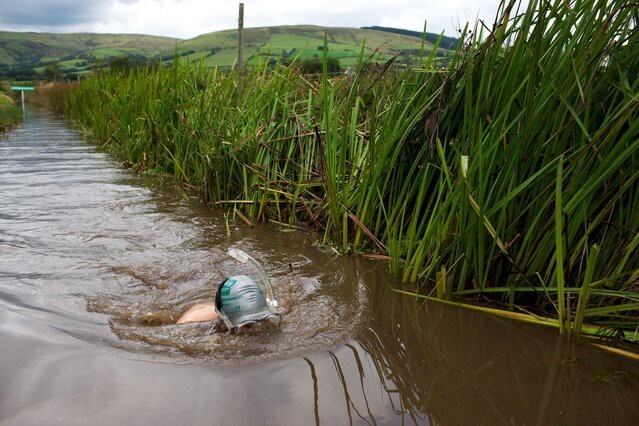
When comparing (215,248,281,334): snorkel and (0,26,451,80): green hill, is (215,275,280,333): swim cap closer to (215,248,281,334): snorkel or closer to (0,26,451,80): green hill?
(215,248,281,334): snorkel

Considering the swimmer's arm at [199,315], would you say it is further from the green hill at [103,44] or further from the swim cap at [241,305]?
the green hill at [103,44]

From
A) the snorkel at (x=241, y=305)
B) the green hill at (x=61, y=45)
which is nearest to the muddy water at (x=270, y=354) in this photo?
the snorkel at (x=241, y=305)

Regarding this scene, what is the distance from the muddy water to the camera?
68.7 inches

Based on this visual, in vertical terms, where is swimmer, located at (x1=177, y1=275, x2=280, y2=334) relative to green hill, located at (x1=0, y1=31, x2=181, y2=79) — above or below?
below

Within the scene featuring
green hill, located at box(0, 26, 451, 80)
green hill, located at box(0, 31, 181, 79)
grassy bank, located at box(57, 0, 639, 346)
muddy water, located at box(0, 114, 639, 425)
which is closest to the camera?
muddy water, located at box(0, 114, 639, 425)

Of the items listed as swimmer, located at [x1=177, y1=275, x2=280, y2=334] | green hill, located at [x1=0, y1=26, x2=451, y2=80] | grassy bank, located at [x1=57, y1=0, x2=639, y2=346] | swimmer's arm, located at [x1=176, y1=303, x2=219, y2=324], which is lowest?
swimmer's arm, located at [x1=176, y1=303, x2=219, y2=324]

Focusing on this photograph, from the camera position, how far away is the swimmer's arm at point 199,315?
2.53 m

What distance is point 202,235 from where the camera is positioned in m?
4.12

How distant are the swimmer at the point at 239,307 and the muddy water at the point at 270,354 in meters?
0.08

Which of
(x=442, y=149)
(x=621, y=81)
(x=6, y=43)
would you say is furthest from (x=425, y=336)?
(x=6, y=43)

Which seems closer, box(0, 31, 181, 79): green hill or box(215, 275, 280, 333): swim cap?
box(215, 275, 280, 333): swim cap

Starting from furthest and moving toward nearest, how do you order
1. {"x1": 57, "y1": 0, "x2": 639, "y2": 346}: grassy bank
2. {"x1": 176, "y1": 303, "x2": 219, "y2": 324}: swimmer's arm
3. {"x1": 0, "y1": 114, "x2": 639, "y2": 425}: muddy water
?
{"x1": 176, "y1": 303, "x2": 219, "y2": 324}: swimmer's arm < {"x1": 57, "y1": 0, "x2": 639, "y2": 346}: grassy bank < {"x1": 0, "y1": 114, "x2": 639, "y2": 425}: muddy water

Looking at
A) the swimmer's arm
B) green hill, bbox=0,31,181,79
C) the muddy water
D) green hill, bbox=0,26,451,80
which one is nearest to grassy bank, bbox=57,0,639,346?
the muddy water

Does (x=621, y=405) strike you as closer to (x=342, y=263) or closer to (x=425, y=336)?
(x=425, y=336)
